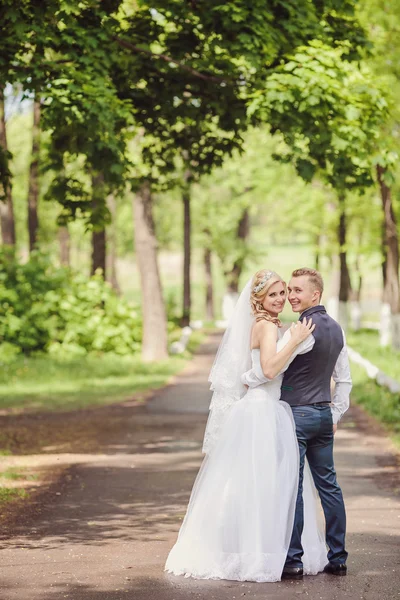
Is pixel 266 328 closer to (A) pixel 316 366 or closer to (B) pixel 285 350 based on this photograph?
(B) pixel 285 350

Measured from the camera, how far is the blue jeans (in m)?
7.11

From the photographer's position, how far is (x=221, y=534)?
275 inches

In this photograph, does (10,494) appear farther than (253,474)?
Yes

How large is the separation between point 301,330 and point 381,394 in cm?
1318

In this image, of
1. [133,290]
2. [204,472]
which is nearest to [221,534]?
[204,472]

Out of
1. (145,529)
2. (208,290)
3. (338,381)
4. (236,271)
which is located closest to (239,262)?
(236,271)

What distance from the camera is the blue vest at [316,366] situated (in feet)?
23.1

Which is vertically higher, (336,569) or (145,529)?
(336,569)

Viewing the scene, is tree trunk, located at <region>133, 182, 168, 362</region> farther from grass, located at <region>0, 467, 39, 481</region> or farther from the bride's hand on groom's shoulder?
the bride's hand on groom's shoulder

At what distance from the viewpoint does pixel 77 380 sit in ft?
77.1

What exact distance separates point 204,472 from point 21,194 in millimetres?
53778

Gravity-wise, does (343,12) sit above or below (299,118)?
above

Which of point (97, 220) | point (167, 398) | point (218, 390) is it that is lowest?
point (167, 398)

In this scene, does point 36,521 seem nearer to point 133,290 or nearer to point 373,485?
point 373,485
